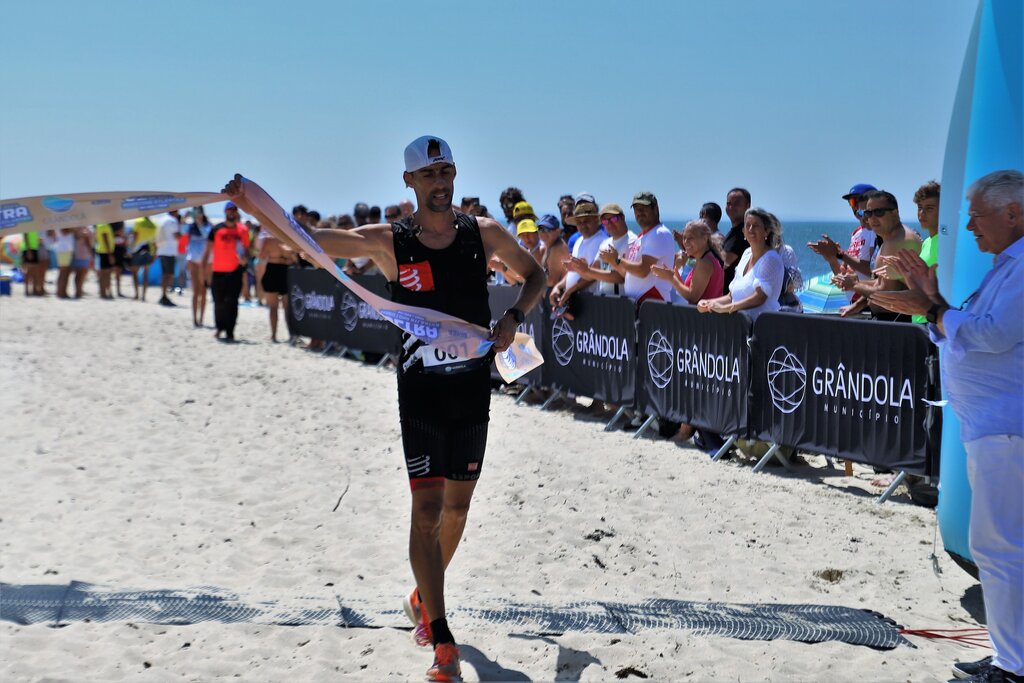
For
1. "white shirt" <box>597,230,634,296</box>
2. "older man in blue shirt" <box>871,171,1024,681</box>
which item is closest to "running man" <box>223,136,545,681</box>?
"older man in blue shirt" <box>871,171,1024,681</box>

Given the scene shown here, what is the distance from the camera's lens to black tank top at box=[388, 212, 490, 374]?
4387mm

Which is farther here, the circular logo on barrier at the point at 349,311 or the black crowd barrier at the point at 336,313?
the circular logo on barrier at the point at 349,311

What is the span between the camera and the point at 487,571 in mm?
5590

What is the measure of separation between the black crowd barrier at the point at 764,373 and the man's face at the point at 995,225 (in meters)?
2.89

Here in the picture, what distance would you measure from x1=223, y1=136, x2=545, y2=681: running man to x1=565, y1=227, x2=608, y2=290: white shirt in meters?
5.91

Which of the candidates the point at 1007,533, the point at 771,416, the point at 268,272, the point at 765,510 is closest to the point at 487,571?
the point at 765,510

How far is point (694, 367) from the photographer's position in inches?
341

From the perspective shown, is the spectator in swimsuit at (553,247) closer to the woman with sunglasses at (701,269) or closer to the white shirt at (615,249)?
the white shirt at (615,249)

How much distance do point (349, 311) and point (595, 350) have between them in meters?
5.96

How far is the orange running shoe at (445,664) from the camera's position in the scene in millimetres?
4113

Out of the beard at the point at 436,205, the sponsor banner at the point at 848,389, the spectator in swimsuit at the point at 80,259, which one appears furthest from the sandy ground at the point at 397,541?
the spectator in swimsuit at the point at 80,259

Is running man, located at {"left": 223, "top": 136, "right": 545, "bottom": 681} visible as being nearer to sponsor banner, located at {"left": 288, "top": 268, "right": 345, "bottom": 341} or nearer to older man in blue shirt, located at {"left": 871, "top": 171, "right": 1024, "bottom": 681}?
older man in blue shirt, located at {"left": 871, "top": 171, "right": 1024, "bottom": 681}

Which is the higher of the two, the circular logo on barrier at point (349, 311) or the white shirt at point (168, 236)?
the white shirt at point (168, 236)

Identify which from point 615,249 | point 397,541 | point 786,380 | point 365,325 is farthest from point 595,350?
point 365,325
